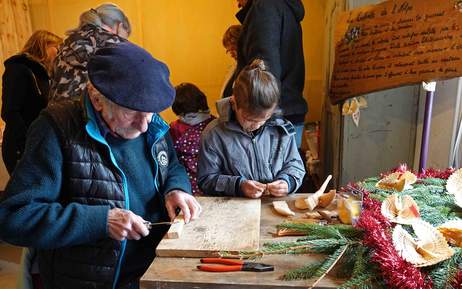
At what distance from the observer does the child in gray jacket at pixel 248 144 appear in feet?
4.41

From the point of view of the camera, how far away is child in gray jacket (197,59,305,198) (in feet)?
4.41

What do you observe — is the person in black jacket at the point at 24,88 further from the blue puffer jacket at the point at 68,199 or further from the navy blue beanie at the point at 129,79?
the navy blue beanie at the point at 129,79

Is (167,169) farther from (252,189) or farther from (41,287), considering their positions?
(41,287)

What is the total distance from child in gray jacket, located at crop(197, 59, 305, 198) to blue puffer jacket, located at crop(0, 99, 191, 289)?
42 cm

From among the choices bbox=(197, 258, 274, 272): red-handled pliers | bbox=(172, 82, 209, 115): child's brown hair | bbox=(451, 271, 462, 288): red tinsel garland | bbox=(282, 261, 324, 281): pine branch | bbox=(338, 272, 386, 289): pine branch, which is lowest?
bbox=(197, 258, 274, 272): red-handled pliers

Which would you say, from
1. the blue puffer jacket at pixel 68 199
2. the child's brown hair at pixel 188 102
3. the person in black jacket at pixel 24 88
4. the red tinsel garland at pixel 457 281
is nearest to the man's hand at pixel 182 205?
the blue puffer jacket at pixel 68 199

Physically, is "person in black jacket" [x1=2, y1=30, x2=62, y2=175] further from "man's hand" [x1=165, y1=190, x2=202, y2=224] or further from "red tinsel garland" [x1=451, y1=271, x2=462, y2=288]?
"red tinsel garland" [x1=451, y1=271, x2=462, y2=288]

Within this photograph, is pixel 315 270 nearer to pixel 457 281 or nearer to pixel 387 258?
pixel 387 258

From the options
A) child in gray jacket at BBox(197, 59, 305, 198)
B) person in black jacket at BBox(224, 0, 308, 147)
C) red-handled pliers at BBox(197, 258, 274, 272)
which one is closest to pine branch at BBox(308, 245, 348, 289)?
red-handled pliers at BBox(197, 258, 274, 272)

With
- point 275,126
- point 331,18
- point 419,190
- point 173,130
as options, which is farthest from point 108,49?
point 331,18

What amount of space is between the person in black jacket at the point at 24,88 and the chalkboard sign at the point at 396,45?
171cm

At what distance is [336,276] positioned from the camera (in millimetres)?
775

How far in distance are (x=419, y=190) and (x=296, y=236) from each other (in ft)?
1.46

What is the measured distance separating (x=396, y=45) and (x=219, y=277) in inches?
48.1
